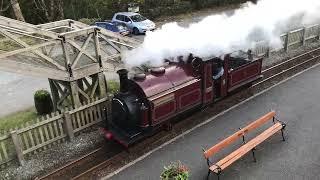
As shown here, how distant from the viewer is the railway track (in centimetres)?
1096

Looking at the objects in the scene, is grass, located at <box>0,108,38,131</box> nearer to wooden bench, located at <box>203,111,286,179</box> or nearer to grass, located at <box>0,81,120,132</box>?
grass, located at <box>0,81,120,132</box>

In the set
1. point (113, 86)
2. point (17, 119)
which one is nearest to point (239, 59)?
point (113, 86)

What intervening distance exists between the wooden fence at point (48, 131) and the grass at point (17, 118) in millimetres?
2121

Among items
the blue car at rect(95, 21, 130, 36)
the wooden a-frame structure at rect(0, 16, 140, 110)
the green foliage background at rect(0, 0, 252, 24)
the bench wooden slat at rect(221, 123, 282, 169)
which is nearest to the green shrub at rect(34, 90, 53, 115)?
the wooden a-frame structure at rect(0, 16, 140, 110)

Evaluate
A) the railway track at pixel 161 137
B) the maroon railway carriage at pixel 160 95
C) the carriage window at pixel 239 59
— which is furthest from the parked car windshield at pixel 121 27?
the maroon railway carriage at pixel 160 95

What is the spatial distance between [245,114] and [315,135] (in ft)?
8.67

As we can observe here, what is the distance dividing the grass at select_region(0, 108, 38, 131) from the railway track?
4.34 metres

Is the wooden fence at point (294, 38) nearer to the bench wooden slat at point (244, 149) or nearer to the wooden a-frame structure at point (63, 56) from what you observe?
the bench wooden slat at point (244, 149)

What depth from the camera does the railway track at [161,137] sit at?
1096 cm

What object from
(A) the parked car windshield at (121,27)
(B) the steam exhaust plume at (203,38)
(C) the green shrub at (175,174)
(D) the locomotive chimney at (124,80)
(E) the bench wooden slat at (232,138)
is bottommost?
(E) the bench wooden slat at (232,138)

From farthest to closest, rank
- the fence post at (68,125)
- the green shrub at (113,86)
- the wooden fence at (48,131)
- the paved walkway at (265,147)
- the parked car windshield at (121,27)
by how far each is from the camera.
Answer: the parked car windshield at (121,27) → the green shrub at (113,86) → the fence post at (68,125) → the wooden fence at (48,131) → the paved walkway at (265,147)

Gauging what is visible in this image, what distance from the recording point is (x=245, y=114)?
1401 cm

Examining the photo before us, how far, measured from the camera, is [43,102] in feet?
48.5

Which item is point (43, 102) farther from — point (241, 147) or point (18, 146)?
point (241, 147)
